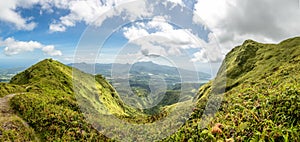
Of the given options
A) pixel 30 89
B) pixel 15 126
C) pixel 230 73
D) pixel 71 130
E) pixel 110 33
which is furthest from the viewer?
pixel 230 73

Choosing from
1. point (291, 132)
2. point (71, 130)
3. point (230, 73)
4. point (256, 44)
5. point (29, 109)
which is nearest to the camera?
point (291, 132)

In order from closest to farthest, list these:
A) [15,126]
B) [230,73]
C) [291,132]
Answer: [291,132]
[15,126]
[230,73]

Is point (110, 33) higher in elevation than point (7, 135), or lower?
higher

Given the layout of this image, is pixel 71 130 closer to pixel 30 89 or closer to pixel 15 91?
pixel 15 91

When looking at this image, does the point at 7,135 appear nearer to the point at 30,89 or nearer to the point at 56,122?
the point at 56,122

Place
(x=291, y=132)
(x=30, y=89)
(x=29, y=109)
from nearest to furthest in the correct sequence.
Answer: (x=291, y=132)
(x=29, y=109)
(x=30, y=89)

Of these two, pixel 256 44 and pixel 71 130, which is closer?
pixel 71 130

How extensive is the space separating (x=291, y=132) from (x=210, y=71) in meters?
8.87

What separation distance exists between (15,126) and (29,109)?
5.11 m

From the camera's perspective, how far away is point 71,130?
25.2m

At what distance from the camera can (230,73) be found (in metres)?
75.9

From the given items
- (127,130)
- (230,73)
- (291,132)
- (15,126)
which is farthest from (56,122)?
(230,73)

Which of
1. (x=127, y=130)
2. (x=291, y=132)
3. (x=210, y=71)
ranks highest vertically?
(x=210, y=71)

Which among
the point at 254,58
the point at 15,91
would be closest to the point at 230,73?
the point at 254,58
